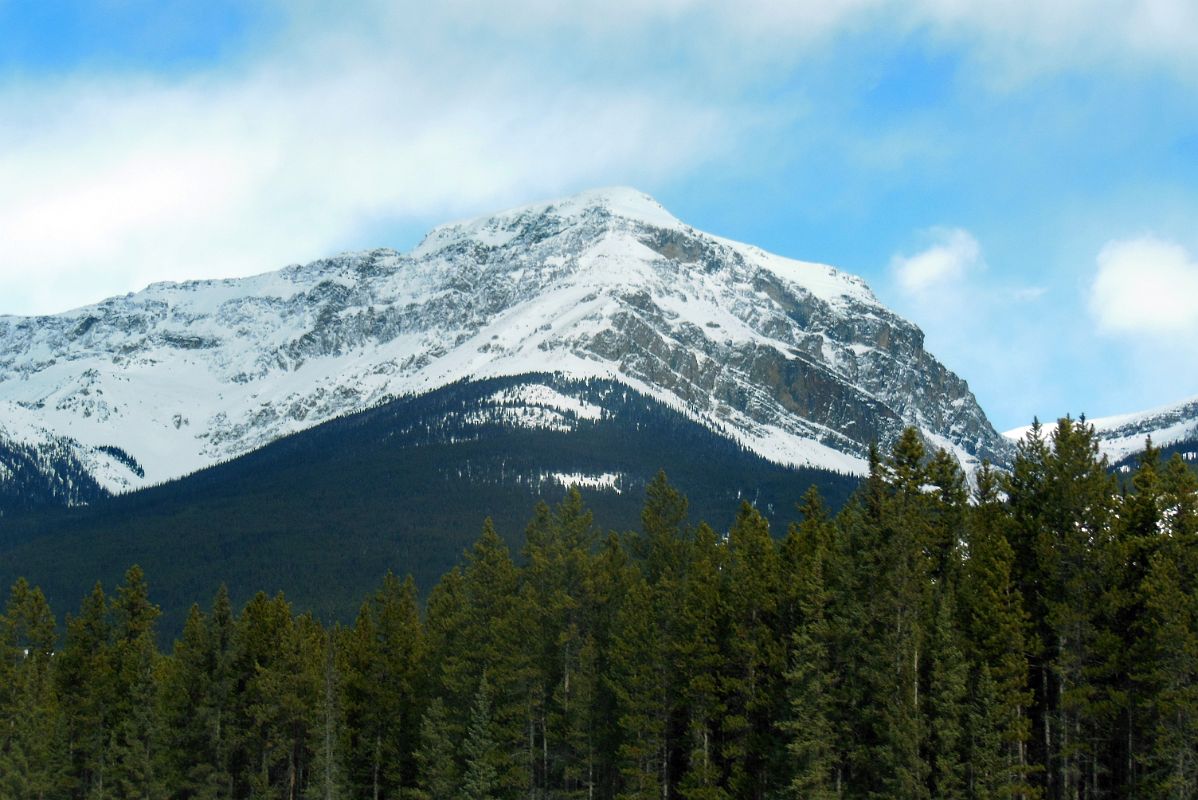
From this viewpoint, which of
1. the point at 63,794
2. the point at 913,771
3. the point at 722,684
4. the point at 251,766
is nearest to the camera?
the point at 913,771

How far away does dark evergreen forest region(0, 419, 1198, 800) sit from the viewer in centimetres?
5631

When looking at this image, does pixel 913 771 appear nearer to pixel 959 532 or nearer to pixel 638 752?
pixel 959 532

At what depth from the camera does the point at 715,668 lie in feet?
222

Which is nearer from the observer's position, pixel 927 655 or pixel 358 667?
pixel 927 655

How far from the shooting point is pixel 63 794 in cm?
8825

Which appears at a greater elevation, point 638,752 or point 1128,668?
point 1128,668

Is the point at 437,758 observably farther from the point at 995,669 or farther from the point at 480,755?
the point at 995,669

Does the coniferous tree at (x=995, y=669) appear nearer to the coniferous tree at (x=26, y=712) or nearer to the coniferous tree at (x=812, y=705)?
the coniferous tree at (x=812, y=705)

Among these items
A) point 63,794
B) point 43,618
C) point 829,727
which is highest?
point 43,618

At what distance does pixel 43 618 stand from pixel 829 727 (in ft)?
192

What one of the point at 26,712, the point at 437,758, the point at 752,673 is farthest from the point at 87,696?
the point at 752,673

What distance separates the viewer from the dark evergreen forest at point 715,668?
56.3 metres

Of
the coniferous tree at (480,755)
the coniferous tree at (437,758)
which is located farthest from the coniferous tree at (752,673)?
the coniferous tree at (437,758)

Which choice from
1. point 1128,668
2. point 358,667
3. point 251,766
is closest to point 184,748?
point 251,766
